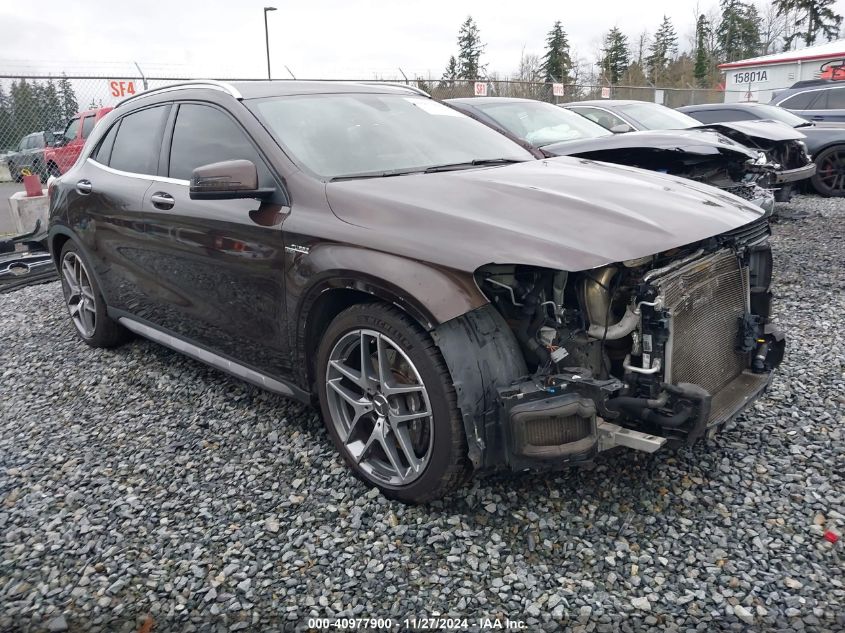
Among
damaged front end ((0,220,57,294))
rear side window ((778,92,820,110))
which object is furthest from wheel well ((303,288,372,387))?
rear side window ((778,92,820,110))

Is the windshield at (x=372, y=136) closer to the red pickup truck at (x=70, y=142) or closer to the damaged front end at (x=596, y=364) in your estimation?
the damaged front end at (x=596, y=364)

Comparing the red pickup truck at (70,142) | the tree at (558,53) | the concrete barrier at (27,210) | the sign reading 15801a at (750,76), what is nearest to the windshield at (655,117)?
the concrete barrier at (27,210)

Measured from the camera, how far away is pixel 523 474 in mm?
2949

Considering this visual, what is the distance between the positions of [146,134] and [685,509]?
3.61m

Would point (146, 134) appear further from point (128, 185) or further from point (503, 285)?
point (503, 285)

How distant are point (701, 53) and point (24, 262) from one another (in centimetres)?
6181

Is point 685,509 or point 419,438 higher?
point 419,438

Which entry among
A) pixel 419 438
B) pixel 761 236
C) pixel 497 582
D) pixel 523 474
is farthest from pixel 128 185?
pixel 761 236

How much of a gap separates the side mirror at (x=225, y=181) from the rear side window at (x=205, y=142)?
0.49 feet

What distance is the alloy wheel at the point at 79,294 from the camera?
15.7ft

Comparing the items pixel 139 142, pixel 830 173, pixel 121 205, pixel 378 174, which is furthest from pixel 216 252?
pixel 830 173

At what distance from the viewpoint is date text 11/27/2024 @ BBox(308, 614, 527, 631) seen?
2.17m

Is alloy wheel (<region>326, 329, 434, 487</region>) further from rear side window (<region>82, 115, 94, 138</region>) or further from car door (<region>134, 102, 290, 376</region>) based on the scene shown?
rear side window (<region>82, 115, 94, 138</region>)

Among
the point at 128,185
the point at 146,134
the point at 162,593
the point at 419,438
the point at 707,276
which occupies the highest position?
the point at 146,134
